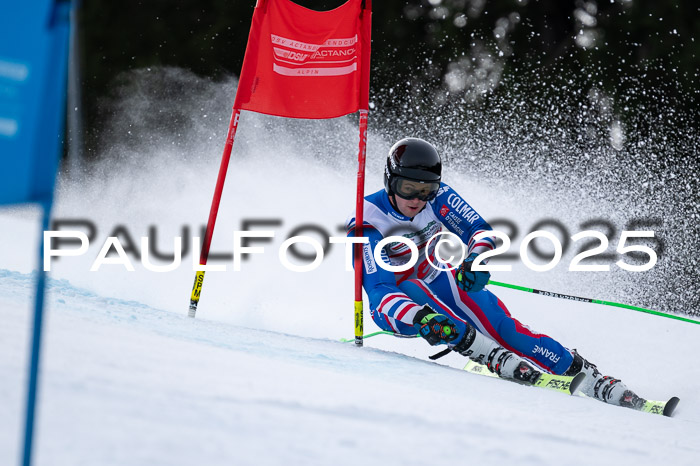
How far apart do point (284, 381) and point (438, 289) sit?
86.0 inches

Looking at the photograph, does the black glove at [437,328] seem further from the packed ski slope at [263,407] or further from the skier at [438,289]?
the packed ski slope at [263,407]

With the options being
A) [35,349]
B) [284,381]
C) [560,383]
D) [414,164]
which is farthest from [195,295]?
[35,349]

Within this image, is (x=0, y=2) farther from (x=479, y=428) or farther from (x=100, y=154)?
(x=100, y=154)

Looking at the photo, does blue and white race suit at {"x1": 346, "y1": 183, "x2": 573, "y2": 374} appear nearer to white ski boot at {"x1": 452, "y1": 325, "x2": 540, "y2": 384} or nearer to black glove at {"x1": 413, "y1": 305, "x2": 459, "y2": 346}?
black glove at {"x1": 413, "y1": 305, "x2": 459, "y2": 346}

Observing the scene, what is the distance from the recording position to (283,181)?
31.6 ft

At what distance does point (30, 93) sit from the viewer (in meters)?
1.70

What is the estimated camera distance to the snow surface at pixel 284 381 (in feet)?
6.67

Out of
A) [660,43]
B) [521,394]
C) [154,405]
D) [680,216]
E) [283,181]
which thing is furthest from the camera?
[660,43]

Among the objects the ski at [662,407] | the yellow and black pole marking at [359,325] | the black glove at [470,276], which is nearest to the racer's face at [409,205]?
the black glove at [470,276]

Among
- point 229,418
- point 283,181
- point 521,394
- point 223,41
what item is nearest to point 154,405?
point 229,418

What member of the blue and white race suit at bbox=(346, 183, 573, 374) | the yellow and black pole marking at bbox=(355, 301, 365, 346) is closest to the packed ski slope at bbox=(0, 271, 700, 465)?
the blue and white race suit at bbox=(346, 183, 573, 374)

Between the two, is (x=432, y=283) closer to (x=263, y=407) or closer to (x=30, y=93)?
(x=263, y=407)

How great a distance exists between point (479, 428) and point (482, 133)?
9.44 metres

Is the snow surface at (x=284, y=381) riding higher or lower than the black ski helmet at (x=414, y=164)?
lower
